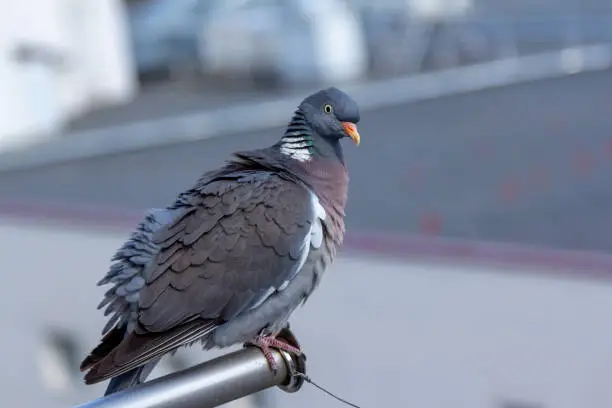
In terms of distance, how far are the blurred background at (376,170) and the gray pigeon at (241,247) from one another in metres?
2.75

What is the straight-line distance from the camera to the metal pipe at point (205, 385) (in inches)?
74.4

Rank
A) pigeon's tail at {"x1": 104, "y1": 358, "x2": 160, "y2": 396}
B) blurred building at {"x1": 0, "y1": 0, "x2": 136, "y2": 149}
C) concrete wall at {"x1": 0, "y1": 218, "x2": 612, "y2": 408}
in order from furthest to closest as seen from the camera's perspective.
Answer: blurred building at {"x1": 0, "y1": 0, "x2": 136, "y2": 149} < concrete wall at {"x1": 0, "y1": 218, "x2": 612, "y2": 408} < pigeon's tail at {"x1": 104, "y1": 358, "x2": 160, "y2": 396}

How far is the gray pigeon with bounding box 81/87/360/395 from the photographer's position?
2.76 metres

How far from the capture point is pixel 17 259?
305 inches

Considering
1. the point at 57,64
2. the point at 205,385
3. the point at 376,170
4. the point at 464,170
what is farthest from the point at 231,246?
the point at 57,64

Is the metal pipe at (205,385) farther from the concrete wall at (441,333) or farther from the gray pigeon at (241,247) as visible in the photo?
the concrete wall at (441,333)

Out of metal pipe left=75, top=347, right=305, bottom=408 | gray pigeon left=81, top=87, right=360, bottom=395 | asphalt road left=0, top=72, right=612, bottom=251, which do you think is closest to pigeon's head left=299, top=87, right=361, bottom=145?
gray pigeon left=81, top=87, right=360, bottom=395

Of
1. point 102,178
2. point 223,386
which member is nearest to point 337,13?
point 102,178

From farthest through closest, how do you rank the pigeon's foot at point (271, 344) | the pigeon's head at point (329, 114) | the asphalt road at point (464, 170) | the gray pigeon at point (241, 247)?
the asphalt road at point (464, 170) → the pigeon's head at point (329, 114) → the gray pigeon at point (241, 247) → the pigeon's foot at point (271, 344)

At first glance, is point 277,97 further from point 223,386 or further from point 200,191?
point 223,386

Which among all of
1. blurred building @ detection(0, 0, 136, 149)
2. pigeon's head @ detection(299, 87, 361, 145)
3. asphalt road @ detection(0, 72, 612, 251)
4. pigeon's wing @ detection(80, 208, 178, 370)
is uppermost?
blurred building @ detection(0, 0, 136, 149)

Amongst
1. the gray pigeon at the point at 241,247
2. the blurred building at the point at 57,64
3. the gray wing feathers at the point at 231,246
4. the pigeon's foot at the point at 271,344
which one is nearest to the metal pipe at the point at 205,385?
the pigeon's foot at the point at 271,344

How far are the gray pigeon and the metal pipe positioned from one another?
443mm

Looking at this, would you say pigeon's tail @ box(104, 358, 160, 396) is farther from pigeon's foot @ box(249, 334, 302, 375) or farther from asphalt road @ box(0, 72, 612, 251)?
asphalt road @ box(0, 72, 612, 251)
